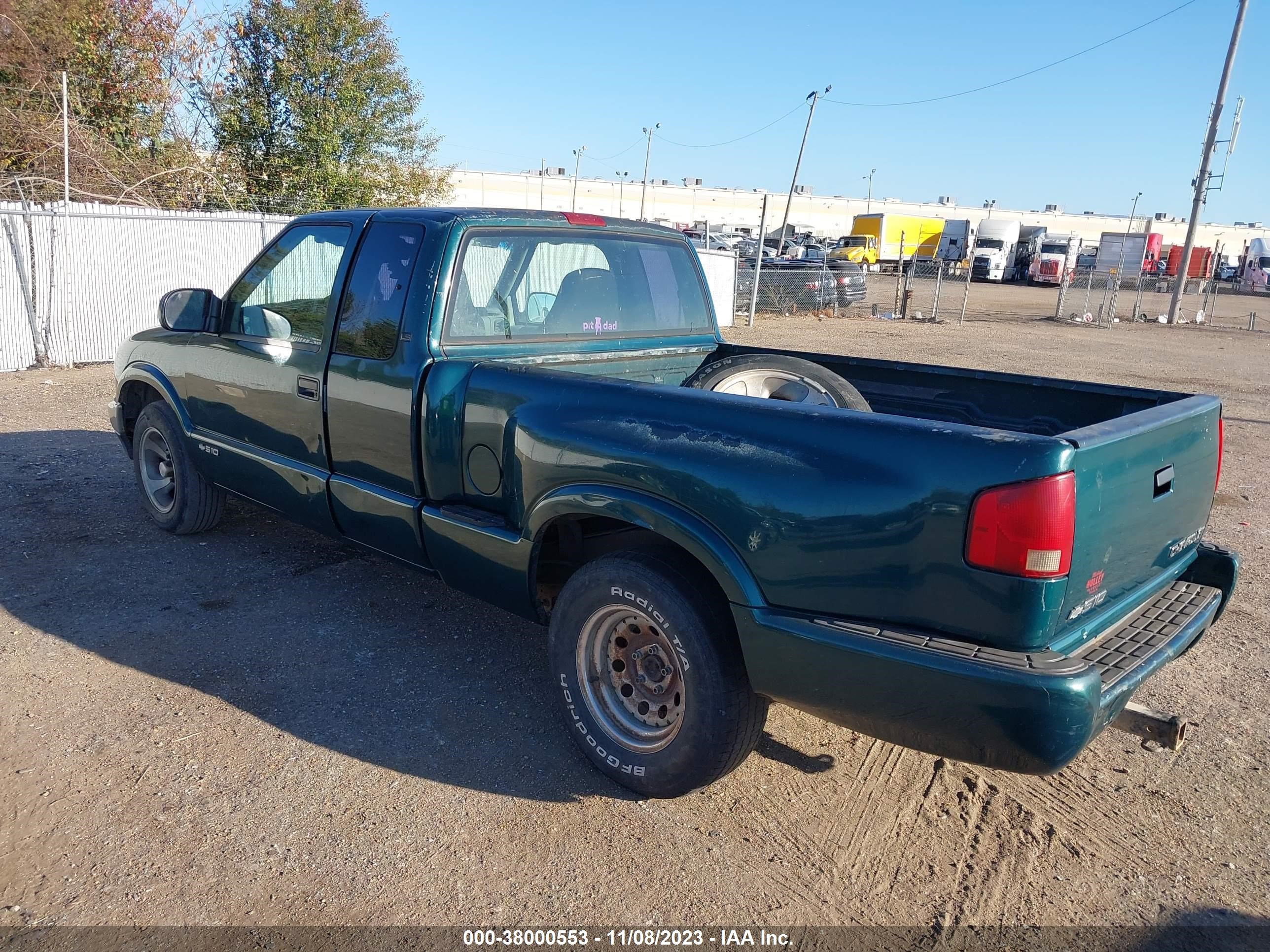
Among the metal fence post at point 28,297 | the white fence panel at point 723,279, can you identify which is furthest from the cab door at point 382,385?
the white fence panel at point 723,279

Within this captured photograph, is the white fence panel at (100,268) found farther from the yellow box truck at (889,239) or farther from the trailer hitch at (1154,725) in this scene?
the yellow box truck at (889,239)

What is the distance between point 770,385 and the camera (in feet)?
13.0

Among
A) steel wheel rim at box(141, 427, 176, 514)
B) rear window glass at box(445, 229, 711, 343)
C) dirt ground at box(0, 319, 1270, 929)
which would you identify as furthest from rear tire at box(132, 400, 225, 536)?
rear window glass at box(445, 229, 711, 343)

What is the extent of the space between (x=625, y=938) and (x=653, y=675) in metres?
0.84

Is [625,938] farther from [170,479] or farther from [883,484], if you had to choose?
[170,479]

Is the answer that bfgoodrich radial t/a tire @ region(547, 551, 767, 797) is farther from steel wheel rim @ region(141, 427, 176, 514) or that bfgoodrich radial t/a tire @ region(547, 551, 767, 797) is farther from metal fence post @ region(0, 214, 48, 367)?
metal fence post @ region(0, 214, 48, 367)

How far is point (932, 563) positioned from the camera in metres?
2.44

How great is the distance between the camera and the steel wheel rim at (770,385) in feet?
12.4

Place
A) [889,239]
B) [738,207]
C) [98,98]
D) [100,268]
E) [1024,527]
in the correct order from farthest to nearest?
[738,207] → [889,239] → [98,98] → [100,268] → [1024,527]

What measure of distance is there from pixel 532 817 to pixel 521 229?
2.43m

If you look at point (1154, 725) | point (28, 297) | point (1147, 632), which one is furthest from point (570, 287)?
point (28, 297)

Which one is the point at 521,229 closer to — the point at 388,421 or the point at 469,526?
the point at 388,421

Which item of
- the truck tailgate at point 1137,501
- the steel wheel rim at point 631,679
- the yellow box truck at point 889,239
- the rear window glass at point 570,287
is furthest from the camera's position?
the yellow box truck at point 889,239

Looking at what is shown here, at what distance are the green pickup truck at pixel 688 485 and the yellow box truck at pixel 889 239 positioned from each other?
46462 millimetres
